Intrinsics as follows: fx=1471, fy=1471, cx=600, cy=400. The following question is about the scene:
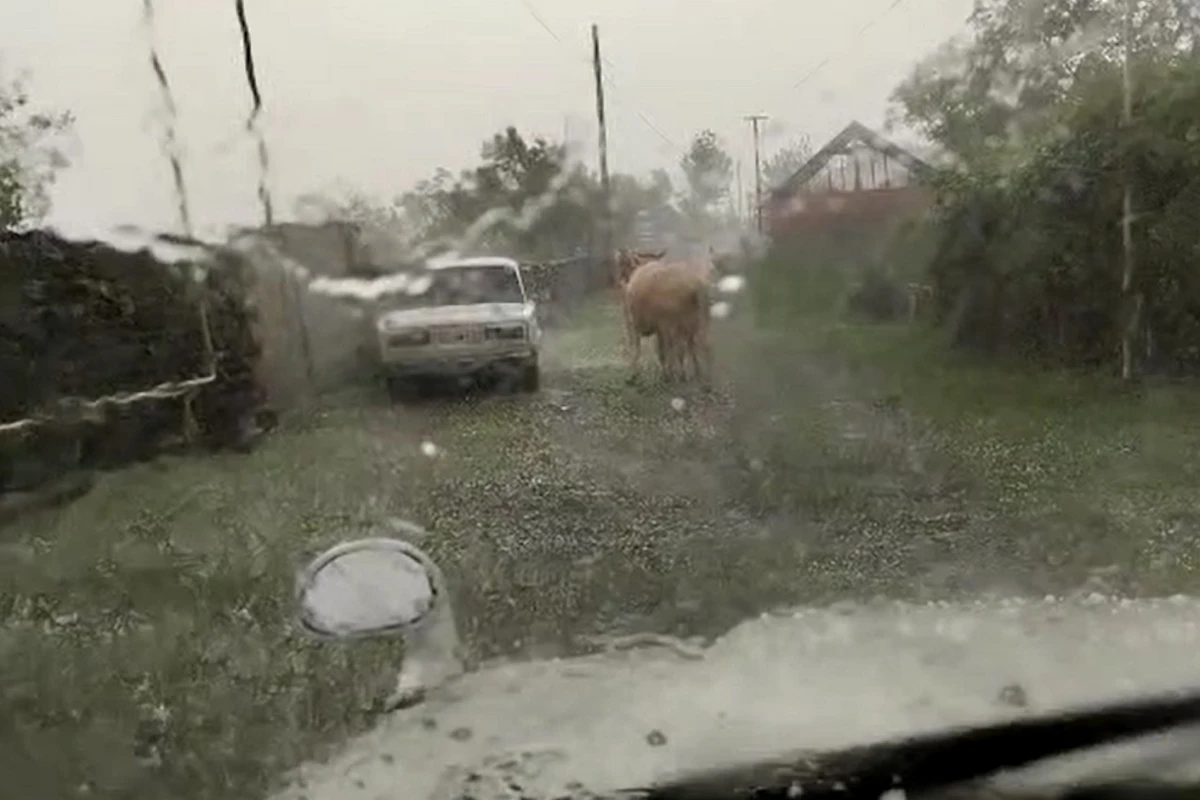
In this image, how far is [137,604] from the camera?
1.92m

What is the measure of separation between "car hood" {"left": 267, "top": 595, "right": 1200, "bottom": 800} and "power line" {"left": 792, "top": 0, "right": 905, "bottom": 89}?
0.83 meters

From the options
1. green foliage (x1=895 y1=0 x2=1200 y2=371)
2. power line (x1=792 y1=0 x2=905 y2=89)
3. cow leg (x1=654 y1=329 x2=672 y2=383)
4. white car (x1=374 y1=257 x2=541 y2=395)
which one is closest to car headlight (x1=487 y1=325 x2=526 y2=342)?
white car (x1=374 y1=257 x2=541 y2=395)

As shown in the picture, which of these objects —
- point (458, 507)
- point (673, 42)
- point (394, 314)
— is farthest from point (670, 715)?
point (673, 42)

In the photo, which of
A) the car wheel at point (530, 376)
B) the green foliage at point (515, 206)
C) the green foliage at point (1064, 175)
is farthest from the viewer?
the green foliage at point (1064, 175)

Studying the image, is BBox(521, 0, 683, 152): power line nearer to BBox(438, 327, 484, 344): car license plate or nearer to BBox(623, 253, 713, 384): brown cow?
BBox(623, 253, 713, 384): brown cow

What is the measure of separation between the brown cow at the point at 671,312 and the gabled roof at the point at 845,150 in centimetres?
19

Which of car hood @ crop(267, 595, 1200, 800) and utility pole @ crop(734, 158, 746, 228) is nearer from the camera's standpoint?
car hood @ crop(267, 595, 1200, 800)

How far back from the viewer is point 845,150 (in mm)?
2346

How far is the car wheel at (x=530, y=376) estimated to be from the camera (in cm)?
223

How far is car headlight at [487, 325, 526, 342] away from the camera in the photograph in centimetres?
217

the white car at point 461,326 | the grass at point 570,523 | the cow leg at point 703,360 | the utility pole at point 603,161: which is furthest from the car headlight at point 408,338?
the cow leg at point 703,360

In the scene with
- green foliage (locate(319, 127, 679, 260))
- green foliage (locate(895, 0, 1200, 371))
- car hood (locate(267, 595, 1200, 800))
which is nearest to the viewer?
car hood (locate(267, 595, 1200, 800))

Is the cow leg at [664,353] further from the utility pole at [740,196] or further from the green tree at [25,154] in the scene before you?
the green tree at [25,154]

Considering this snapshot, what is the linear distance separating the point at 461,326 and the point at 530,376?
0.52 feet
